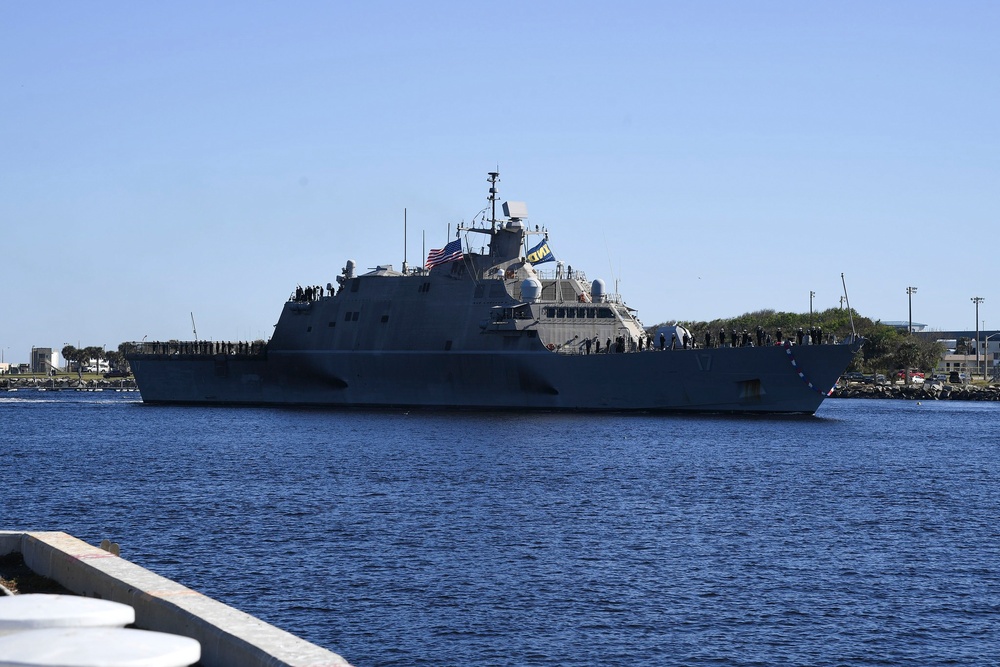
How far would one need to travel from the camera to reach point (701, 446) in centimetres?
4131

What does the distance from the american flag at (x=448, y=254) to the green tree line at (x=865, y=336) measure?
56146 millimetres

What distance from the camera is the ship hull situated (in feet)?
169

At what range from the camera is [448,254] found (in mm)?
58344

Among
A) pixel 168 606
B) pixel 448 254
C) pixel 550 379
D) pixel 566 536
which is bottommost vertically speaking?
pixel 566 536

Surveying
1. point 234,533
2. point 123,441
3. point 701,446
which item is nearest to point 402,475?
point 234,533

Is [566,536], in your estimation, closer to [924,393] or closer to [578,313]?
[578,313]

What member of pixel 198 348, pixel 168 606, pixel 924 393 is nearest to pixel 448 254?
pixel 198 348

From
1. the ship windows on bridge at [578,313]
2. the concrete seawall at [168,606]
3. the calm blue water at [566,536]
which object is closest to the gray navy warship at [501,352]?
the ship windows on bridge at [578,313]

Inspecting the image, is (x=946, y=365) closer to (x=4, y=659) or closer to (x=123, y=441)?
(x=123, y=441)

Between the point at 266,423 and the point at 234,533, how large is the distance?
32.4 metres

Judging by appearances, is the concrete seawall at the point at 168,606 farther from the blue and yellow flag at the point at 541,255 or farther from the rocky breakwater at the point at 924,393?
the rocky breakwater at the point at 924,393

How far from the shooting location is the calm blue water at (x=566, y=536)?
627 inches

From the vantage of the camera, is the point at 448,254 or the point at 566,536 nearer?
the point at 566,536

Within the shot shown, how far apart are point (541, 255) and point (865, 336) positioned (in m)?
86.5
